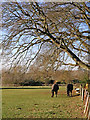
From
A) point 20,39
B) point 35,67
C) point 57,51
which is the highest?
point 20,39

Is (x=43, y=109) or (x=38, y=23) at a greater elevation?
(x=38, y=23)

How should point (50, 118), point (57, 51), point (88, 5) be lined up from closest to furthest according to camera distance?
point (50, 118) < point (88, 5) < point (57, 51)

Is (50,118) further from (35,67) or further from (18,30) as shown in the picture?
(18,30)

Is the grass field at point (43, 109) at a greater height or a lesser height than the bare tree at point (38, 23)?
lesser

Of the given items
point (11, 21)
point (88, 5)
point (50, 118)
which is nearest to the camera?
point (50, 118)

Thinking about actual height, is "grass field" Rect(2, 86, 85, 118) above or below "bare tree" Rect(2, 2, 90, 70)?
below

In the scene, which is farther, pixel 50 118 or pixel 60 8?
pixel 60 8

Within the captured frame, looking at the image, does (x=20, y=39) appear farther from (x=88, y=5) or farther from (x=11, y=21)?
(x=88, y=5)

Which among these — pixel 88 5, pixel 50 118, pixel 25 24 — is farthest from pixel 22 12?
pixel 50 118

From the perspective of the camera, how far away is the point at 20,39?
27.1 feet

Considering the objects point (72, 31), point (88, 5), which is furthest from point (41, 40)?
point (88, 5)

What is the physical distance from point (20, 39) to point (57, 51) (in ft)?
6.39

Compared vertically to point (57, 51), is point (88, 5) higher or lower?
higher

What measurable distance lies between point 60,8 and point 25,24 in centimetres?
173
